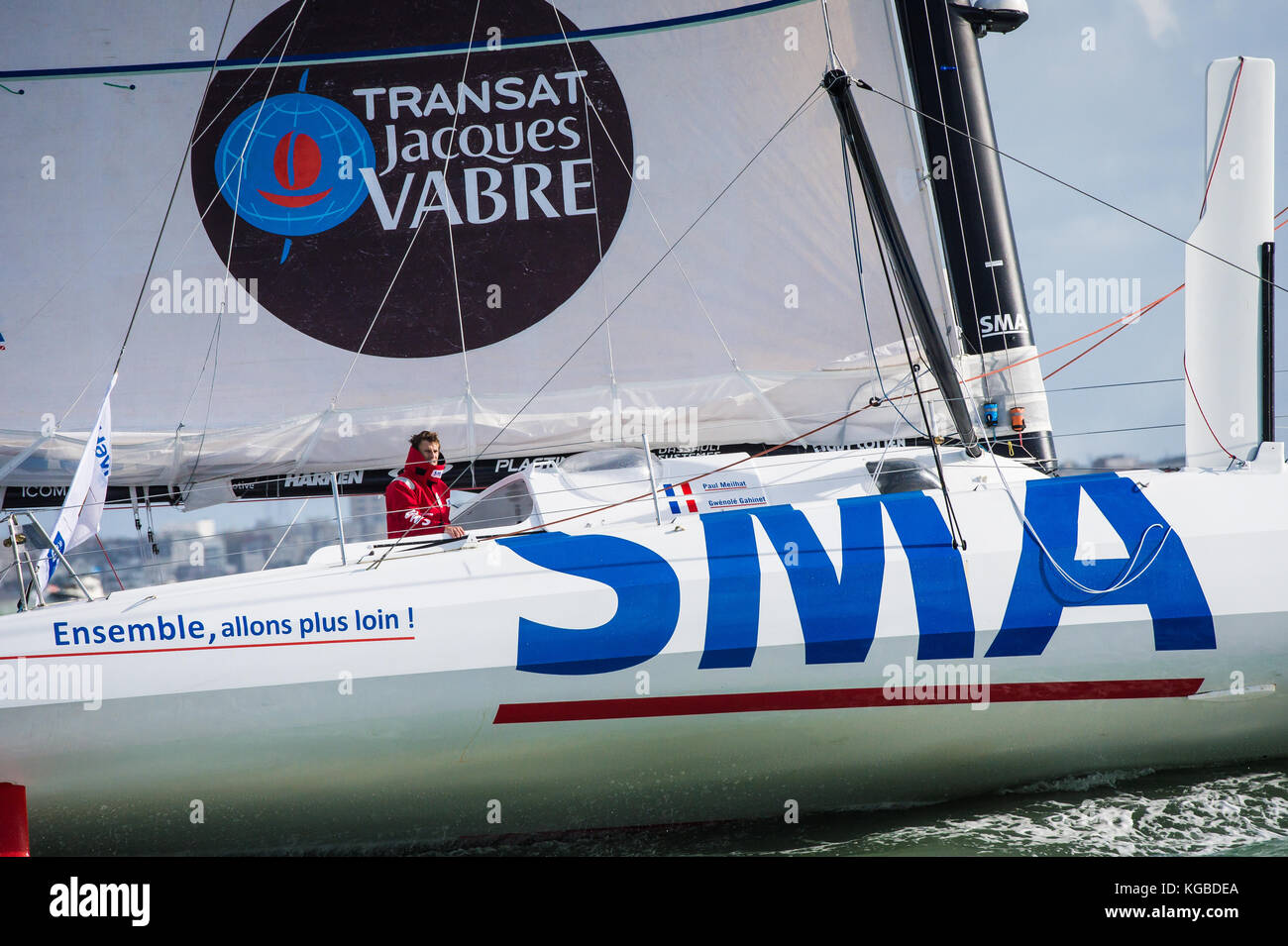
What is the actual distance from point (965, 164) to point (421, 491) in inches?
119

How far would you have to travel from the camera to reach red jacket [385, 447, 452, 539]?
3.79 metres

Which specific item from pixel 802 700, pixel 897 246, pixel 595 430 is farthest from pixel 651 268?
pixel 802 700

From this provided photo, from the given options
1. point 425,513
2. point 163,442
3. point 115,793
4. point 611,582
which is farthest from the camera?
point 163,442

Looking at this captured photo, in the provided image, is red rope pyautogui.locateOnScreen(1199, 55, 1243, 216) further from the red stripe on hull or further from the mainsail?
the red stripe on hull

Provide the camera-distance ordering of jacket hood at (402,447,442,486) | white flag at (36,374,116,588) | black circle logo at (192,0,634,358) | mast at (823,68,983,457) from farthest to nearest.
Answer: black circle logo at (192,0,634,358), jacket hood at (402,447,442,486), mast at (823,68,983,457), white flag at (36,374,116,588)

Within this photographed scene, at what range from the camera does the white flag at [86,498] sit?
3.25 metres

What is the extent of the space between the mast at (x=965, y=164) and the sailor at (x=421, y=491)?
2.49 m

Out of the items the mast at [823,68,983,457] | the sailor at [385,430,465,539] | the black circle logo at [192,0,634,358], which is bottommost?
the sailor at [385,430,465,539]

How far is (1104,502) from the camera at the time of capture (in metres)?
3.40

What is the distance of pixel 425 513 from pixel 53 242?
2.54m

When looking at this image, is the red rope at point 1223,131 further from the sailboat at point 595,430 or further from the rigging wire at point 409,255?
the rigging wire at point 409,255

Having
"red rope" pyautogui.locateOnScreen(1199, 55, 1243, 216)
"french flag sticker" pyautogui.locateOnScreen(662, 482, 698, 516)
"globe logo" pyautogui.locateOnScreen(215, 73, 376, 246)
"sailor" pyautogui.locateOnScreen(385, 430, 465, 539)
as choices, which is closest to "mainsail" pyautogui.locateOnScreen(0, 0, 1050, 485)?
"globe logo" pyautogui.locateOnScreen(215, 73, 376, 246)
